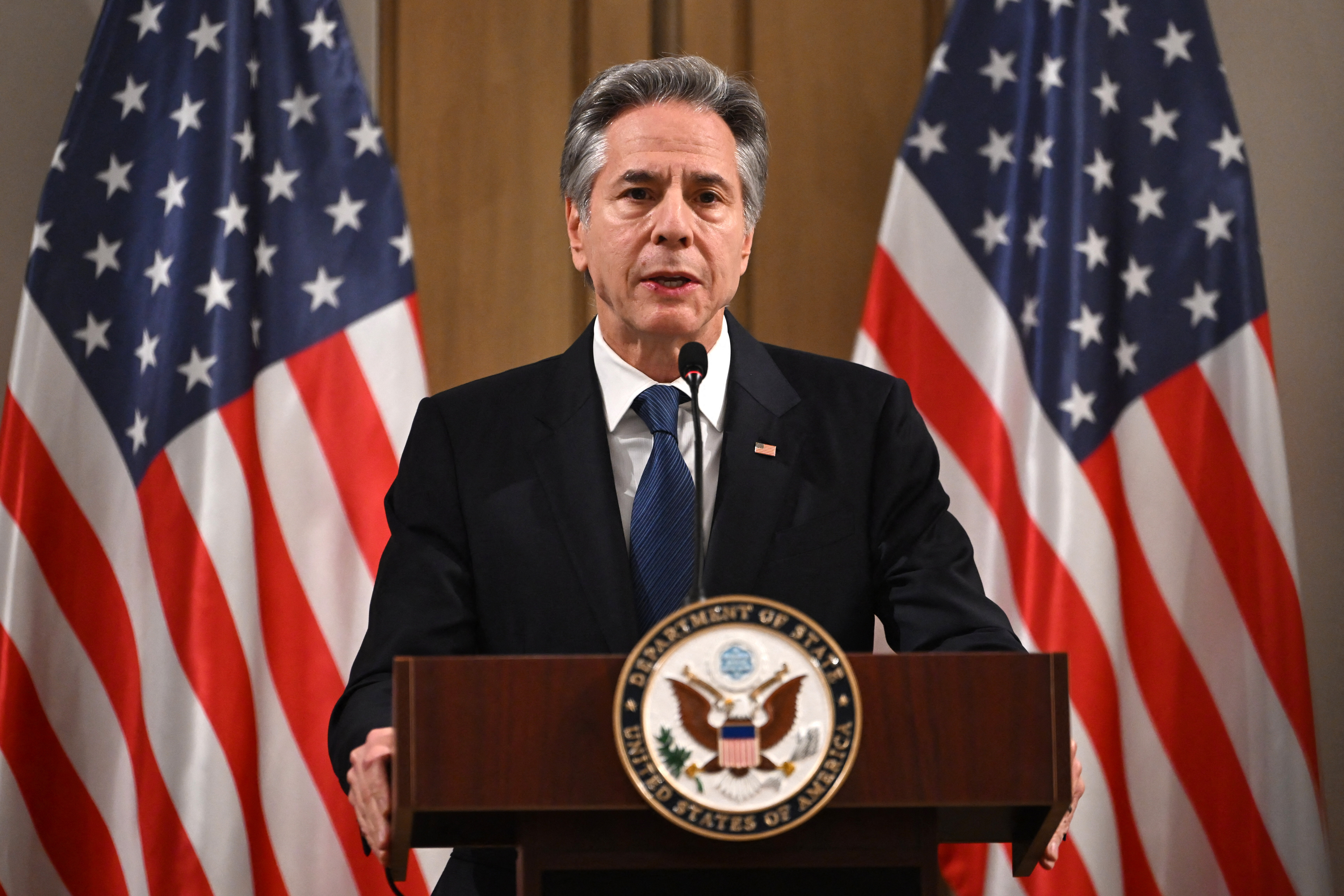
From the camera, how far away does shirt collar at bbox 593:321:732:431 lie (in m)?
1.84

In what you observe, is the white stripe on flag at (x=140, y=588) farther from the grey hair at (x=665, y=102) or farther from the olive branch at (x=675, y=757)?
the olive branch at (x=675, y=757)

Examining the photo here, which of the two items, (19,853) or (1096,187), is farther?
(1096,187)

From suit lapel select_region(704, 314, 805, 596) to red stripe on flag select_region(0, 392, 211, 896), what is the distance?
162cm

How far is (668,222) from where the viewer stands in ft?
6.01

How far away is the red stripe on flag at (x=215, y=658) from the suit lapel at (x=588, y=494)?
1261mm

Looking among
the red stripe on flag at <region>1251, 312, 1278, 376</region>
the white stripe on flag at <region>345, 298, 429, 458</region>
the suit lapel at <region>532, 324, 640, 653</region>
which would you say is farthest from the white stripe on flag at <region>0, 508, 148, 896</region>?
the red stripe on flag at <region>1251, 312, 1278, 376</region>

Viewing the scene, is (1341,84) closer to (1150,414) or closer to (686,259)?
(1150,414)

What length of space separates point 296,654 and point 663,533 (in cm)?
141

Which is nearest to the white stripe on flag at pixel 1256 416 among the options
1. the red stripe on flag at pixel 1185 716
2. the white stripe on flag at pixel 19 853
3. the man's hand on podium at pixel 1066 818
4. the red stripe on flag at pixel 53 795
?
the red stripe on flag at pixel 1185 716

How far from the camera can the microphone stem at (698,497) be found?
4.47ft

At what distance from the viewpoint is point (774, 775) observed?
1110 mm

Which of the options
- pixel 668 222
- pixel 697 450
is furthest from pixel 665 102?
pixel 697 450

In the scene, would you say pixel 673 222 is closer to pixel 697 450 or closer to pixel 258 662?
pixel 697 450

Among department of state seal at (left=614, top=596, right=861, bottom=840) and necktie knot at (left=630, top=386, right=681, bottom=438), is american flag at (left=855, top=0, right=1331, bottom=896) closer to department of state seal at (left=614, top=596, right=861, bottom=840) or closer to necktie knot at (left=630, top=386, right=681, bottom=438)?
necktie knot at (left=630, top=386, right=681, bottom=438)
